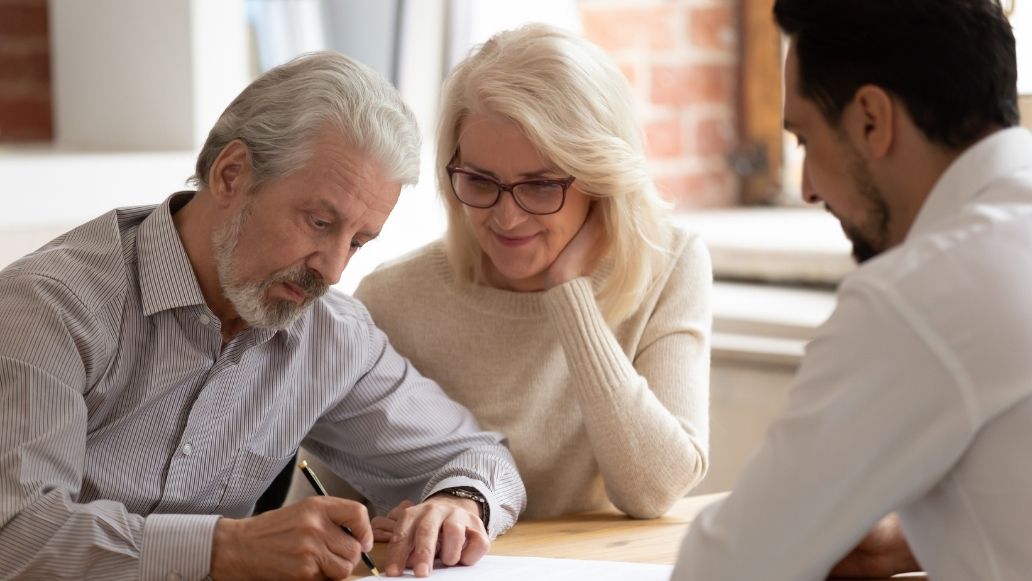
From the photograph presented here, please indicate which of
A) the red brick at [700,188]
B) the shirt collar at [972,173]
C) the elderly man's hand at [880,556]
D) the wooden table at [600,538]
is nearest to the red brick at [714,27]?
the red brick at [700,188]

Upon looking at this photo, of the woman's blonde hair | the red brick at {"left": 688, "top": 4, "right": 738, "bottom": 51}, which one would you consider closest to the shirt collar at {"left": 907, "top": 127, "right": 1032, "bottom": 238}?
the woman's blonde hair

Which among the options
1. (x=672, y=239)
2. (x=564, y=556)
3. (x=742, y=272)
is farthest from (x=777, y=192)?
(x=564, y=556)

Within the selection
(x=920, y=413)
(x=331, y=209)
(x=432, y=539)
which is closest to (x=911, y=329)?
(x=920, y=413)

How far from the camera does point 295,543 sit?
1552 mm

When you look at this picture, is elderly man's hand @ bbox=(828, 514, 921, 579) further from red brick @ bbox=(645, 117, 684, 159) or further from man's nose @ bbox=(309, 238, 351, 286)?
red brick @ bbox=(645, 117, 684, 159)

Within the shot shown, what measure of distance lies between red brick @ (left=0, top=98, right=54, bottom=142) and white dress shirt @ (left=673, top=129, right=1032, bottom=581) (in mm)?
2542

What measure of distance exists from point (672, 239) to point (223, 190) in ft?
2.64

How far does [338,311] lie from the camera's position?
202cm

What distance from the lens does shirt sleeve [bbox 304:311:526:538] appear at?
6.57 ft

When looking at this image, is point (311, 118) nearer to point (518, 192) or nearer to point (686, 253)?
point (518, 192)

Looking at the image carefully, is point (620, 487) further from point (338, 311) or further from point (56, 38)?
point (56, 38)

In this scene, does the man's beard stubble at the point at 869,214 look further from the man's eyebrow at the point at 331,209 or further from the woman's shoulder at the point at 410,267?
the woman's shoulder at the point at 410,267

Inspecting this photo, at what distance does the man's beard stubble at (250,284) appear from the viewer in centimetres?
178

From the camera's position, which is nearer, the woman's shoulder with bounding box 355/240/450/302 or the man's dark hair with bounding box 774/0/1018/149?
the man's dark hair with bounding box 774/0/1018/149
